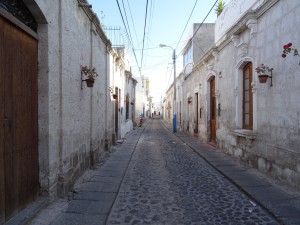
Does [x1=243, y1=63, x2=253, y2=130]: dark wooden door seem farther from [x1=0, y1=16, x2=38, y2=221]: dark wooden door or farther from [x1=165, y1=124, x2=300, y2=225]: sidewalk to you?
[x1=0, y1=16, x2=38, y2=221]: dark wooden door

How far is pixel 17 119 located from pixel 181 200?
2.89 meters

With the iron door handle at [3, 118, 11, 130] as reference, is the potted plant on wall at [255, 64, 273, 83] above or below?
above

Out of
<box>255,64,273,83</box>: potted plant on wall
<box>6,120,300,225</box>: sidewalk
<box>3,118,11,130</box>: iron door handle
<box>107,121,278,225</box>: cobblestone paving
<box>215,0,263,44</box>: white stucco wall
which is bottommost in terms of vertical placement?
<box>107,121,278,225</box>: cobblestone paving

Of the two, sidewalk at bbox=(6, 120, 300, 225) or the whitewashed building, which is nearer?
the whitewashed building

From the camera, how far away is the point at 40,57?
4.27m

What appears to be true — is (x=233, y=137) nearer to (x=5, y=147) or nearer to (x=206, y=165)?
(x=206, y=165)

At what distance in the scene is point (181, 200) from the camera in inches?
192

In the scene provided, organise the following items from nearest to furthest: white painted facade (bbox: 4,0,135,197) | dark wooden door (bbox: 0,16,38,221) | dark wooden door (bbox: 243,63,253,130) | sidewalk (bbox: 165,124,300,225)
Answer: dark wooden door (bbox: 0,16,38,221) → sidewalk (bbox: 165,124,300,225) → white painted facade (bbox: 4,0,135,197) → dark wooden door (bbox: 243,63,253,130)

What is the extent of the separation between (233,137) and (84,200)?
18.4ft

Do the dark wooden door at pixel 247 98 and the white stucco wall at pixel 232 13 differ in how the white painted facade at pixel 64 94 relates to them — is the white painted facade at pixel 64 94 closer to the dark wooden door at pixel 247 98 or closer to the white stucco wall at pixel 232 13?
the dark wooden door at pixel 247 98

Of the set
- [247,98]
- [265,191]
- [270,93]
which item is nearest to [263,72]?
[270,93]

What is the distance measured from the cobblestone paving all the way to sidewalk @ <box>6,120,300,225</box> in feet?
0.52

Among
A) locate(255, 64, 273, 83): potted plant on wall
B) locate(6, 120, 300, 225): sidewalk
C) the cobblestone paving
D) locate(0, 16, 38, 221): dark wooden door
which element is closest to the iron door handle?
locate(0, 16, 38, 221): dark wooden door

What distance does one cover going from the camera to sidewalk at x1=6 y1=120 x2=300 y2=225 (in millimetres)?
3908
